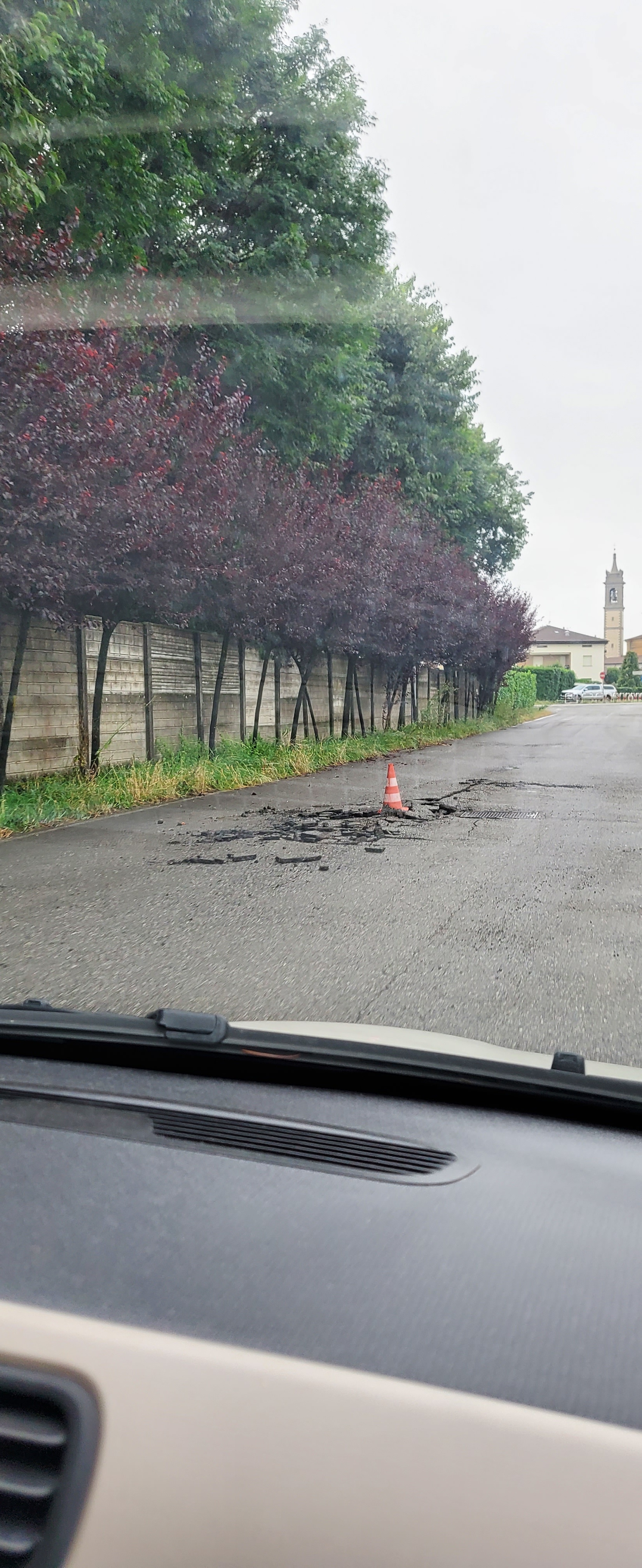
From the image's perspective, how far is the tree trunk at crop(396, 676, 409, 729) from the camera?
2927 cm

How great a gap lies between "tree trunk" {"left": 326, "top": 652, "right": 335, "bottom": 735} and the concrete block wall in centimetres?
265

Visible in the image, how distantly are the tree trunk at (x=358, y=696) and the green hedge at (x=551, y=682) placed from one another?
52.5 m

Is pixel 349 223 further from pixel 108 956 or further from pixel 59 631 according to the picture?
pixel 108 956

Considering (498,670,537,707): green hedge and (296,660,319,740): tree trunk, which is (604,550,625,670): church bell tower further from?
(296,660,319,740): tree trunk

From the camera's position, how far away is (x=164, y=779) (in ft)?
43.0

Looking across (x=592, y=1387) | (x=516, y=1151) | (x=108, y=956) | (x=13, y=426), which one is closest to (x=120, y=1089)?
(x=516, y=1151)

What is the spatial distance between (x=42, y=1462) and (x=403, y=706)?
1162 inches

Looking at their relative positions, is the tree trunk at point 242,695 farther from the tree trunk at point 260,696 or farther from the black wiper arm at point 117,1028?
the black wiper arm at point 117,1028

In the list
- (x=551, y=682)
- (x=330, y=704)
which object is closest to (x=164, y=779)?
(x=330, y=704)

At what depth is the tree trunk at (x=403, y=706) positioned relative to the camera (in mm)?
29266

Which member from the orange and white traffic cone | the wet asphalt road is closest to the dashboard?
the wet asphalt road

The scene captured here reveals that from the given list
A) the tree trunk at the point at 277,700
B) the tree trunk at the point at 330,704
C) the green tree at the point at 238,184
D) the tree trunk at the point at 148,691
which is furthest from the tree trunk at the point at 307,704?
the tree trunk at the point at 148,691

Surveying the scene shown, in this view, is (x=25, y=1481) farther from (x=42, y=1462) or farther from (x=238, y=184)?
(x=238, y=184)

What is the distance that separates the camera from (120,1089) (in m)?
2.15
